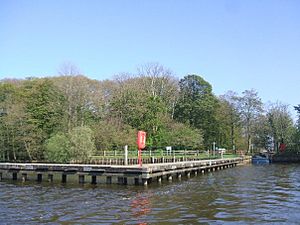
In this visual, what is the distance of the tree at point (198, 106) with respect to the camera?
7312 cm

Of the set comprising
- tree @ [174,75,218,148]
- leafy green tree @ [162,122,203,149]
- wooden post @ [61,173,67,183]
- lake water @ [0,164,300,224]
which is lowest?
lake water @ [0,164,300,224]

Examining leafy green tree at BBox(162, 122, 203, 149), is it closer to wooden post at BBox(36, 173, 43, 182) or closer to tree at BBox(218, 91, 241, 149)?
tree at BBox(218, 91, 241, 149)

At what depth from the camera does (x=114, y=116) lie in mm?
60000

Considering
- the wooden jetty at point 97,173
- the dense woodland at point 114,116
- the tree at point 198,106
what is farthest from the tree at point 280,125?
the wooden jetty at point 97,173

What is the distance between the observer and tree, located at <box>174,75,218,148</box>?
73.1 meters

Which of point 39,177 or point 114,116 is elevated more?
point 114,116

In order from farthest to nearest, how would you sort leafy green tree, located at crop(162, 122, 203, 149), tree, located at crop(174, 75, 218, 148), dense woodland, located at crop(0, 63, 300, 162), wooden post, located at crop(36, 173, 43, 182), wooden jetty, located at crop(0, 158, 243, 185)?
1. tree, located at crop(174, 75, 218, 148)
2. leafy green tree, located at crop(162, 122, 203, 149)
3. dense woodland, located at crop(0, 63, 300, 162)
4. wooden post, located at crop(36, 173, 43, 182)
5. wooden jetty, located at crop(0, 158, 243, 185)

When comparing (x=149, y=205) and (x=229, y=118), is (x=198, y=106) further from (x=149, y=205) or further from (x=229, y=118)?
(x=149, y=205)

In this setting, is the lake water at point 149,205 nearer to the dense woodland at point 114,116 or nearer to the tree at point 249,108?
the dense woodland at point 114,116

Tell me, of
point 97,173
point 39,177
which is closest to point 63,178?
point 39,177

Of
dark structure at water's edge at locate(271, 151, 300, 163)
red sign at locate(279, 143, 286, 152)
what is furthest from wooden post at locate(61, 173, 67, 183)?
red sign at locate(279, 143, 286, 152)

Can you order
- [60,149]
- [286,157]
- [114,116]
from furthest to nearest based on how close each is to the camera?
1. [286,157]
2. [114,116]
3. [60,149]

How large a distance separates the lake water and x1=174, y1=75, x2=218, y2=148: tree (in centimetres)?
4493

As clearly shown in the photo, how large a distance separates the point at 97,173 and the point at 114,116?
29.3 metres
